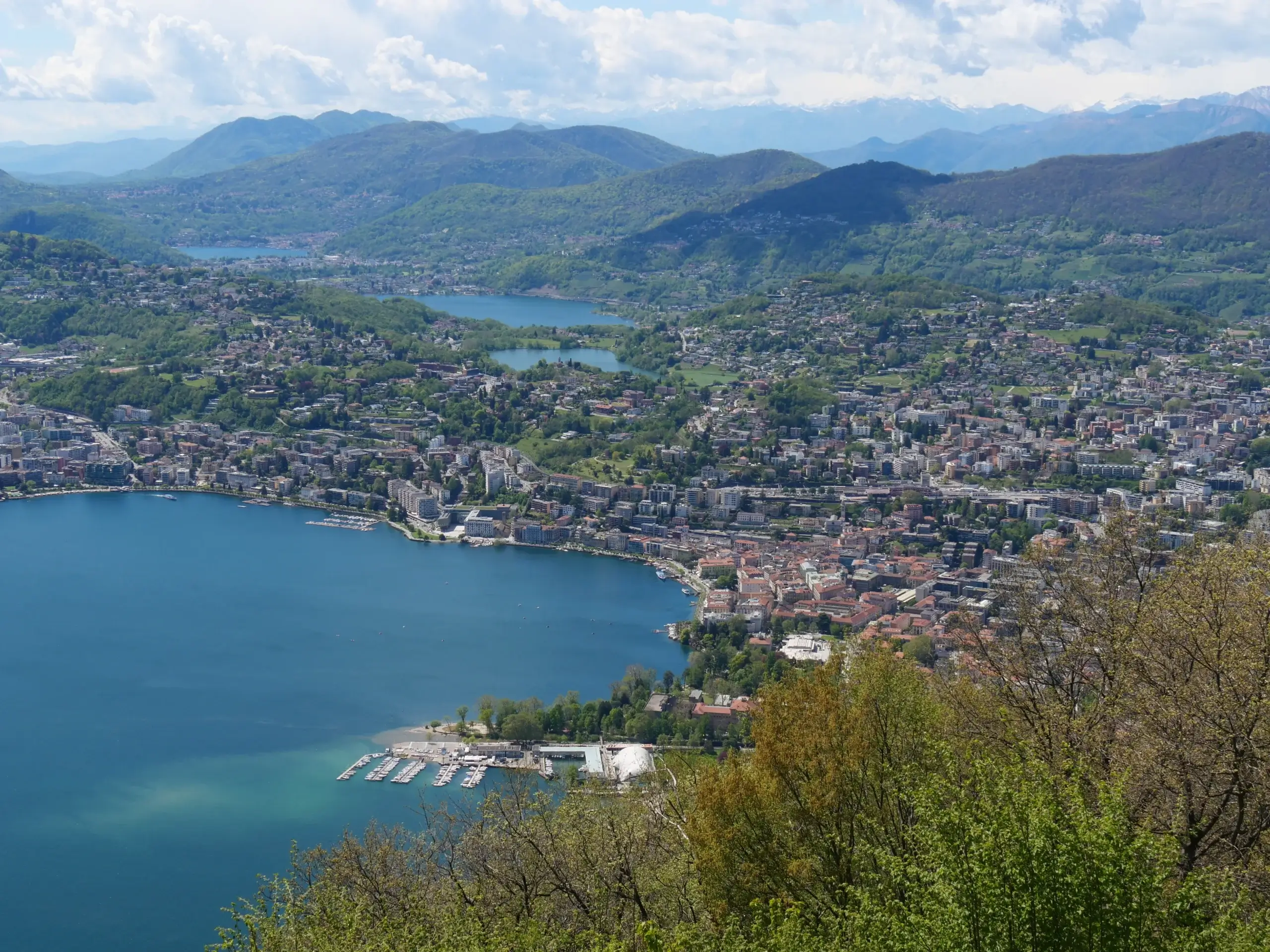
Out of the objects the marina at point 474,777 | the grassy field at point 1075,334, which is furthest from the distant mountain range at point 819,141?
the marina at point 474,777

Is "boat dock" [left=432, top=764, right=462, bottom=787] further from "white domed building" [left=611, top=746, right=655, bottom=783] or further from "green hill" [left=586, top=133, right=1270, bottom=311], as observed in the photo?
"green hill" [left=586, top=133, right=1270, bottom=311]

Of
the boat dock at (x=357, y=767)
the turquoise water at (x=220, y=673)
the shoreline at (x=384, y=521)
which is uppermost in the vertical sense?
the boat dock at (x=357, y=767)

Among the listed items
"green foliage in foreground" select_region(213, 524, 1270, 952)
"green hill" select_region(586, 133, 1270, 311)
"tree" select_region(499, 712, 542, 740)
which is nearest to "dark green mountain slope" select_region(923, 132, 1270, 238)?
"green hill" select_region(586, 133, 1270, 311)

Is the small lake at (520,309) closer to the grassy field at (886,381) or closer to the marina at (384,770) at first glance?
the grassy field at (886,381)

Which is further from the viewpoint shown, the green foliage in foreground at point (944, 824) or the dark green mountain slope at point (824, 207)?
the dark green mountain slope at point (824, 207)

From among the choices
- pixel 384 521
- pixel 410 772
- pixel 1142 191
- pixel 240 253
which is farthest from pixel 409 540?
pixel 240 253

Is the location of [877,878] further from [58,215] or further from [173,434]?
[58,215]

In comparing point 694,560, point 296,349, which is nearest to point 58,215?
point 296,349
